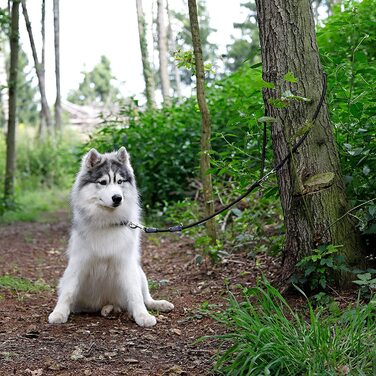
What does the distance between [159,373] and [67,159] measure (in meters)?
14.9

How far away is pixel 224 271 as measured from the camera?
5430 mm

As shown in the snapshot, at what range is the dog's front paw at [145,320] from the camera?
409 cm

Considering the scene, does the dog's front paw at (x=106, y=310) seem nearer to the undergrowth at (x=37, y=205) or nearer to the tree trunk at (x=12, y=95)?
the undergrowth at (x=37, y=205)

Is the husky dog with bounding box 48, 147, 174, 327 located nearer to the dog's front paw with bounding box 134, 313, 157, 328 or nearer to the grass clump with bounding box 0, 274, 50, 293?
the dog's front paw with bounding box 134, 313, 157, 328

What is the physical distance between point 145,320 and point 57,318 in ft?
2.16

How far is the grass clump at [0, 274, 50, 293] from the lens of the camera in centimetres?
524

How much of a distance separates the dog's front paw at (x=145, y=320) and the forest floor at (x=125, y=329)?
48 millimetres

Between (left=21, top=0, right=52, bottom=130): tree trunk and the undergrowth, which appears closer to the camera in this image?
the undergrowth

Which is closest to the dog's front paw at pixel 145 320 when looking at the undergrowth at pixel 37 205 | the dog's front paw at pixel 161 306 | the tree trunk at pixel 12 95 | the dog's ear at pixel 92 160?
the dog's front paw at pixel 161 306

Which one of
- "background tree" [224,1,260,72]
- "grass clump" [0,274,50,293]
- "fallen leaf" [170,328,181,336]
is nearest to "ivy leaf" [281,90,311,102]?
"fallen leaf" [170,328,181,336]

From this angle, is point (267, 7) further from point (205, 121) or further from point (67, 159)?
point (67, 159)

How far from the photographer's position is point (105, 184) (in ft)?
14.0

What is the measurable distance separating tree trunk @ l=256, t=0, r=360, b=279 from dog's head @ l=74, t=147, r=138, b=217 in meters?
1.26

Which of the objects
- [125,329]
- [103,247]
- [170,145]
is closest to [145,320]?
[125,329]
